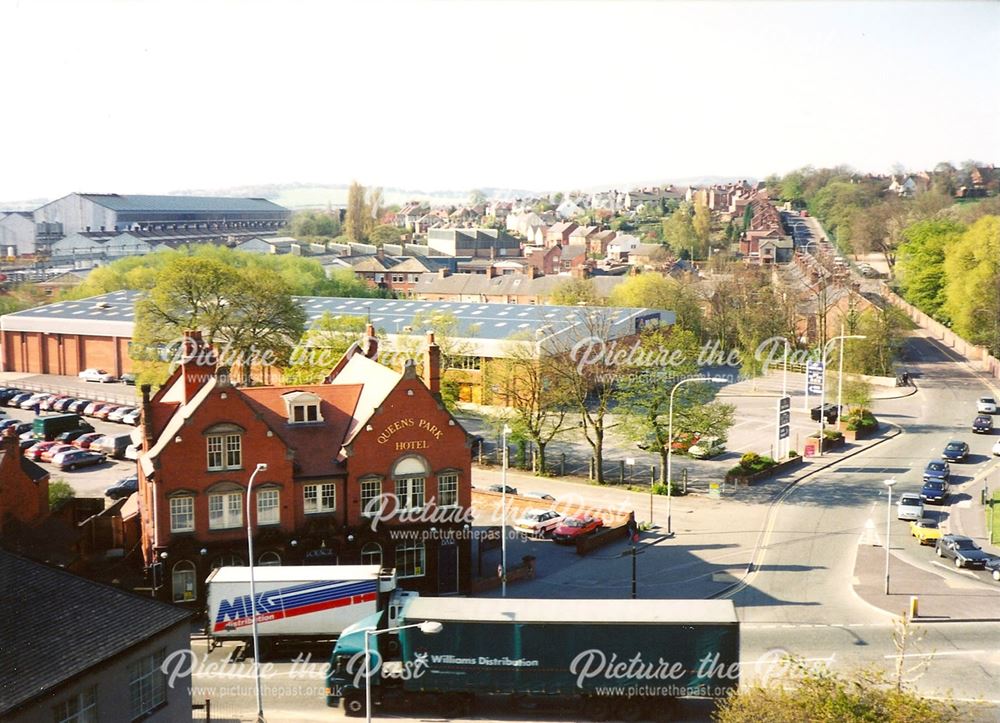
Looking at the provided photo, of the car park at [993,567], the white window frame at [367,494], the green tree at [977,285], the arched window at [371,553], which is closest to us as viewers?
the arched window at [371,553]

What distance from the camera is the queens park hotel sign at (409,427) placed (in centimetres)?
3397

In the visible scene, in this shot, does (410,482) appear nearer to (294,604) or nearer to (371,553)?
(371,553)

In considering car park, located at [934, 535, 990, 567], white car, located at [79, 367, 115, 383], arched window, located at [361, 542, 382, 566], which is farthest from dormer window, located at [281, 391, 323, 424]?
white car, located at [79, 367, 115, 383]

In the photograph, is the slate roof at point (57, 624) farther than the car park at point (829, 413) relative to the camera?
No

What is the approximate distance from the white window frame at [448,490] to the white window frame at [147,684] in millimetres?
15107

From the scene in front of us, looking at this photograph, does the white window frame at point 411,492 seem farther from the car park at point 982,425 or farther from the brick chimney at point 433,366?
the car park at point 982,425

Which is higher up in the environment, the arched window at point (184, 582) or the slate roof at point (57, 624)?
the slate roof at point (57, 624)

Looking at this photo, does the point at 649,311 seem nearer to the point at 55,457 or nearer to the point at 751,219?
the point at 55,457

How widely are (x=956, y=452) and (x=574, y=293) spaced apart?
4082 centimetres

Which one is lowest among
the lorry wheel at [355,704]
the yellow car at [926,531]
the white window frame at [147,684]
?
the lorry wheel at [355,704]

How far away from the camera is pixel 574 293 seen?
88.7 metres

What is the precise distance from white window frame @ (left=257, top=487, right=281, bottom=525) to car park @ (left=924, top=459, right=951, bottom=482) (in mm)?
32876

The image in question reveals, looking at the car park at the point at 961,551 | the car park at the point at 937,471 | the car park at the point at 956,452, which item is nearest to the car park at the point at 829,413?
the car park at the point at 956,452

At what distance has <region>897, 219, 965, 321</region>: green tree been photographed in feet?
321
